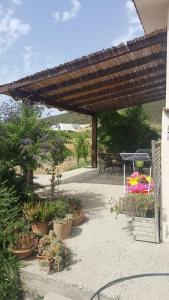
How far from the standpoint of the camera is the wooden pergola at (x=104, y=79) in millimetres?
7104

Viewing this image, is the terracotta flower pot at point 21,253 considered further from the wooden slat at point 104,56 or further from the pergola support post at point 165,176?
the wooden slat at point 104,56

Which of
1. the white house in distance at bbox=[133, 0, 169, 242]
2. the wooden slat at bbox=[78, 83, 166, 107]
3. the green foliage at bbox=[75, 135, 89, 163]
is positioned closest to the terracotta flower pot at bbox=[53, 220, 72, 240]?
the white house in distance at bbox=[133, 0, 169, 242]

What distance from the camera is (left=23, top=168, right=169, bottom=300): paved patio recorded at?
4.26 meters

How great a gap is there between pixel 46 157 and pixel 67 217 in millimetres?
1359

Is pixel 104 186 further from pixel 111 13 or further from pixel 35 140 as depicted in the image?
pixel 111 13

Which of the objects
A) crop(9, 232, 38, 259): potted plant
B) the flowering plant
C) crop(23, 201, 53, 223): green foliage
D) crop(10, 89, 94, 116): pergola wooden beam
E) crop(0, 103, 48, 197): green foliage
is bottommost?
crop(9, 232, 38, 259): potted plant

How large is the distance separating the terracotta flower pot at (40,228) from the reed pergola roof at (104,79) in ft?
11.7

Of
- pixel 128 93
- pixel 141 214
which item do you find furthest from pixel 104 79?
pixel 141 214

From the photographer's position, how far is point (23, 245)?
537cm

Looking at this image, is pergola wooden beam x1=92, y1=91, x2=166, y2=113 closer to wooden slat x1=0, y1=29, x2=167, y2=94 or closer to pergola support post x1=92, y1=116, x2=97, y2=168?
pergola support post x1=92, y1=116, x2=97, y2=168

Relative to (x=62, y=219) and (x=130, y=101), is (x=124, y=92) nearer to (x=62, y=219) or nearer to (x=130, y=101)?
(x=130, y=101)

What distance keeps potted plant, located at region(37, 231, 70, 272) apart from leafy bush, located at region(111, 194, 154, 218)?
1508 mm

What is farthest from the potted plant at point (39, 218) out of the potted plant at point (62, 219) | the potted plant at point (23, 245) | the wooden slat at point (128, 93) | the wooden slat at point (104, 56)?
the wooden slat at point (128, 93)

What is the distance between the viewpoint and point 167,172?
552cm
